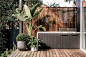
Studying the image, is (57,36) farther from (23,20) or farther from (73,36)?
(23,20)

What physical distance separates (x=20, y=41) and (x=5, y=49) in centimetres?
230

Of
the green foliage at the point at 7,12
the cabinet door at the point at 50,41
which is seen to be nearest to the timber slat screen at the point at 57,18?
the cabinet door at the point at 50,41

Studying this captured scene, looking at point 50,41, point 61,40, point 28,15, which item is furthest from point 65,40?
point 28,15

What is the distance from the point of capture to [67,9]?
6688 mm

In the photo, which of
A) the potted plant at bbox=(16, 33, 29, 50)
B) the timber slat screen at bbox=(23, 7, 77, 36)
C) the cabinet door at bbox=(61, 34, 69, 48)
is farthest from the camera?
the timber slat screen at bbox=(23, 7, 77, 36)

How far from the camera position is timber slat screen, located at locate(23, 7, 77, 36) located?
21.9ft

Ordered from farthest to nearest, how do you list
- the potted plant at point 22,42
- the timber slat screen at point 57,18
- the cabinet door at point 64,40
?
the timber slat screen at point 57,18 < the cabinet door at point 64,40 < the potted plant at point 22,42

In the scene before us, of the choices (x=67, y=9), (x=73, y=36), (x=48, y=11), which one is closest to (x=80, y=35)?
(x=73, y=36)

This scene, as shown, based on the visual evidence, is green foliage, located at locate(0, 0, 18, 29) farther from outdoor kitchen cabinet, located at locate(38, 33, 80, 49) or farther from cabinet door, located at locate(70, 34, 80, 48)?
cabinet door, located at locate(70, 34, 80, 48)

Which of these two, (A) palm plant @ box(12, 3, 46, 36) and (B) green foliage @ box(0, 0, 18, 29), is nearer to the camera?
(A) palm plant @ box(12, 3, 46, 36)

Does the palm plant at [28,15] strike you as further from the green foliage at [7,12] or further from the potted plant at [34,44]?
the green foliage at [7,12]

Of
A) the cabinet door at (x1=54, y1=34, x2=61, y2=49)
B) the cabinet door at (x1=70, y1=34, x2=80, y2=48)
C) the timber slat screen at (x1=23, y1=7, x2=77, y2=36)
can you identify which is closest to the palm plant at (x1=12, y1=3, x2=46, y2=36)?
the timber slat screen at (x1=23, y1=7, x2=77, y2=36)

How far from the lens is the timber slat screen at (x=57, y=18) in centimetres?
669

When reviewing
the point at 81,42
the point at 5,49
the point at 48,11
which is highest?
the point at 48,11
